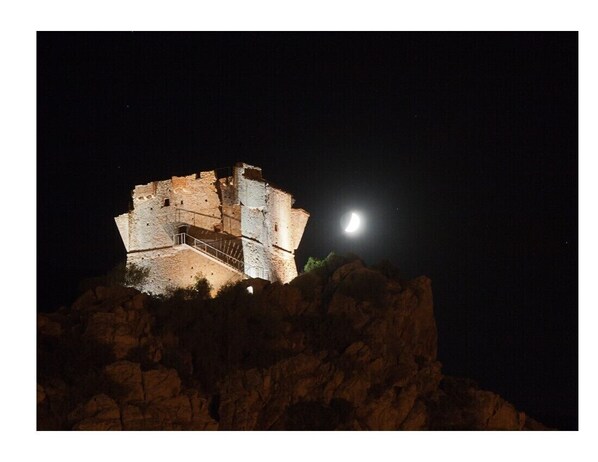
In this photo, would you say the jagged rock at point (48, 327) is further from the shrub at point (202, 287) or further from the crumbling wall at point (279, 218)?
the crumbling wall at point (279, 218)

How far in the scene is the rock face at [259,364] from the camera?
50.6 metres

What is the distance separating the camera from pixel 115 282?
202 feet

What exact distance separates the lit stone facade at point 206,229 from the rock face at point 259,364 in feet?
9.33

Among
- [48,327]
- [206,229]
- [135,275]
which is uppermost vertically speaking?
[206,229]

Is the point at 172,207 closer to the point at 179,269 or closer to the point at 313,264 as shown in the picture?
the point at 179,269

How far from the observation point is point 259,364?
54.0 metres

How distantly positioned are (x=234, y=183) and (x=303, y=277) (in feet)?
19.9

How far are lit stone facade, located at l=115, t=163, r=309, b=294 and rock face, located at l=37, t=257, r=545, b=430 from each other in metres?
2.84

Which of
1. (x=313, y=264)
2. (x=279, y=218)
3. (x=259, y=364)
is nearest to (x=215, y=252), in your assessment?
(x=279, y=218)

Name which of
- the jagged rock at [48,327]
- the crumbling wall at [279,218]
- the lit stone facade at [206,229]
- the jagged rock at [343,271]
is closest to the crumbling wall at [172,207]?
the lit stone facade at [206,229]

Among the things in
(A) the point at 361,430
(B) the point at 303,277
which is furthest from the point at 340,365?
(B) the point at 303,277

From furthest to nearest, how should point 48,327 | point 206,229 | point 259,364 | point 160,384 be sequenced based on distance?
1. point 206,229
2. point 259,364
3. point 48,327
4. point 160,384

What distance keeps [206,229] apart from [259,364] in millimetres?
10516

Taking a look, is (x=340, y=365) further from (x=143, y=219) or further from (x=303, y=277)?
(x=143, y=219)
